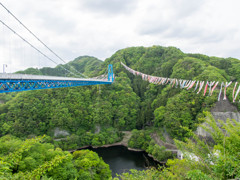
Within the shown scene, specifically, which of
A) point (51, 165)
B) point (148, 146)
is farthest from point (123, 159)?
point (51, 165)

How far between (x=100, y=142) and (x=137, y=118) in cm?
797

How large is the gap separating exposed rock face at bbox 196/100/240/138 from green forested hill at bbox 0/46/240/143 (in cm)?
68

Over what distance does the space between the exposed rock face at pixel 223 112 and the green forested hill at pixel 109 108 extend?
0.68 m

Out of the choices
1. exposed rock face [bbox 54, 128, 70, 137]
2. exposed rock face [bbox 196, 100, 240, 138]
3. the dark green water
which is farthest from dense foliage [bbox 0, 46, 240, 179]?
the dark green water

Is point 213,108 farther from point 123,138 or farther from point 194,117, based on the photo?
point 123,138

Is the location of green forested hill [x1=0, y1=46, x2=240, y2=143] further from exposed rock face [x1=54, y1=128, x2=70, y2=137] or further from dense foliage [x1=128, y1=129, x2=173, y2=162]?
dense foliage [x1=128, y1=129, x2=173, y2=162]

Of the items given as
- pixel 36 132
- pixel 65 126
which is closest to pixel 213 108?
pixel 65 126

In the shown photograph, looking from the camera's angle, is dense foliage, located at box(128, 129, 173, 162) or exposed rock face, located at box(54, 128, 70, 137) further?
exposed rock face, located at box(54, 128, 70, 137)

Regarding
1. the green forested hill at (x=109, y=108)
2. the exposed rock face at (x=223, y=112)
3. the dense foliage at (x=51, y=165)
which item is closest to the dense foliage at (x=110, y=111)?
the green forested hill at (x=109, y=108)

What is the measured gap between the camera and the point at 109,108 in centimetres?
2597

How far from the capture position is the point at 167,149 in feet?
56.9

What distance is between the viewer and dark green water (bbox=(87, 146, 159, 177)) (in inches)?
637

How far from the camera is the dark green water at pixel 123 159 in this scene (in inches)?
637

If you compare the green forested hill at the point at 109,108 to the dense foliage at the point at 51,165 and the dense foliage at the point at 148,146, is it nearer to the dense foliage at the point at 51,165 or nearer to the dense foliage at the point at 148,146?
the dense foliage at the point at 148,146
